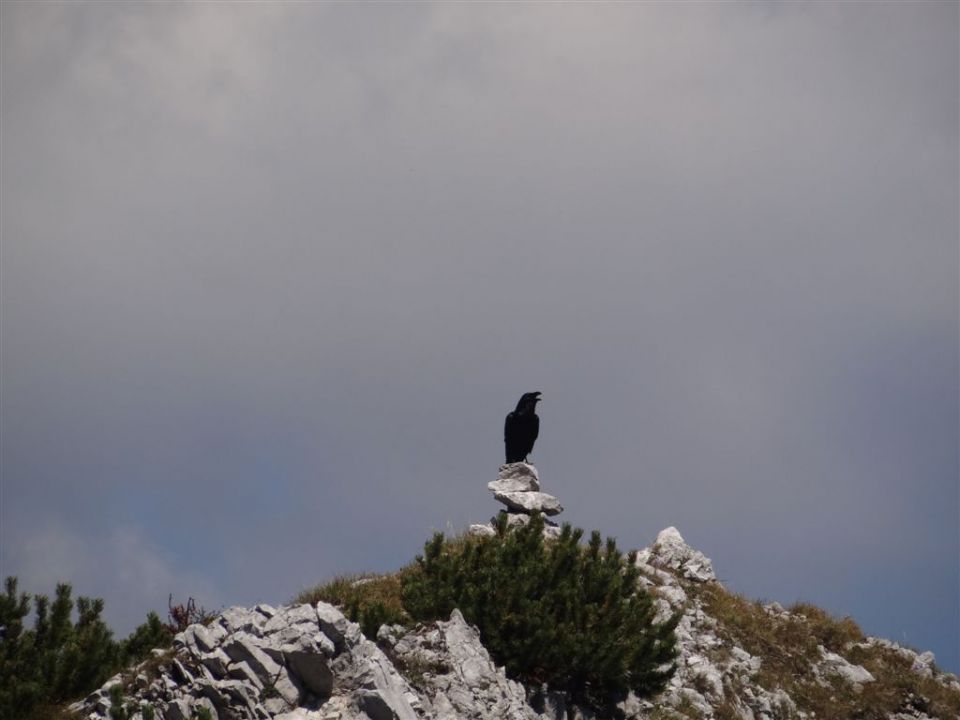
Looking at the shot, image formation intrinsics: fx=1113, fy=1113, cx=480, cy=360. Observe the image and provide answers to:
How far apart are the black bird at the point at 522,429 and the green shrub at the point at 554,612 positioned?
6.82 meters

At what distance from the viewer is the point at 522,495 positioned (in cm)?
2862

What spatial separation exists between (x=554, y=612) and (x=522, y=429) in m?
8.81

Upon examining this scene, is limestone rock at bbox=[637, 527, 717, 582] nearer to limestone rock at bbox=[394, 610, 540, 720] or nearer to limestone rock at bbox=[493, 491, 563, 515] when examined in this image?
limestone rock at bbox=[493, 491, 563, 515]

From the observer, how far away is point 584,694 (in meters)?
20.9

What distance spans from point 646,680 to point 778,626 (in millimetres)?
7131

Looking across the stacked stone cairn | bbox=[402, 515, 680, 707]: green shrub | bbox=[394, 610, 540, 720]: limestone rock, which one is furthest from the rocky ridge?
the stacked stone cairn

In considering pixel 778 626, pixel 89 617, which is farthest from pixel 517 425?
pixel 89 617

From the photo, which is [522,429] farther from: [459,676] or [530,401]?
[459,676]

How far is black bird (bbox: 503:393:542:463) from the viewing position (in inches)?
1141

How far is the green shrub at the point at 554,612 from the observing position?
20266 mm

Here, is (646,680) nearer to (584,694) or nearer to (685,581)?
(584,694)

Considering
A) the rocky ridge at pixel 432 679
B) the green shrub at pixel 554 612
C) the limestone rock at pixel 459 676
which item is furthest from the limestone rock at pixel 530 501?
the limestone rock at pixel 459 676

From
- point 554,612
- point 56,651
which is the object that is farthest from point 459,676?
point 56,651

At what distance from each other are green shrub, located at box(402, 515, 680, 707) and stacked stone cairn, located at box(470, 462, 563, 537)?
19.2 ft
